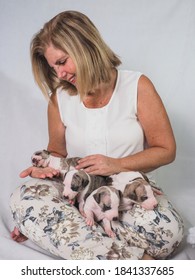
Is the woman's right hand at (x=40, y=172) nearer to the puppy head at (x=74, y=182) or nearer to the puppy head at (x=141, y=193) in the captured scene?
the puppy head at (x=74, y=182)

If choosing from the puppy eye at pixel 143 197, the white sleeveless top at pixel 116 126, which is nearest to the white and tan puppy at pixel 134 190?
the puppy eye at pixel 143 197

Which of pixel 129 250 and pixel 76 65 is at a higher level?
pixel 76 65

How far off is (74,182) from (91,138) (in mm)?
144

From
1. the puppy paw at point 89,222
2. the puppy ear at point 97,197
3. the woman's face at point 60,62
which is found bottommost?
the puppy paw at point 89,222

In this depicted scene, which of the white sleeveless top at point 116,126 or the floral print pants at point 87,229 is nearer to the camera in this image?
the floral print pants at point 87,229

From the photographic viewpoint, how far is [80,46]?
1025 millimetres

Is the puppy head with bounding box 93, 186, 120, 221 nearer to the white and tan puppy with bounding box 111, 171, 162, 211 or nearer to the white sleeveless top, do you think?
the white and tan puppy with bounding box 111, 171, 162, 211

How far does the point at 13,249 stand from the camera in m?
1.01

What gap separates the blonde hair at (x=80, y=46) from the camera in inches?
40.3

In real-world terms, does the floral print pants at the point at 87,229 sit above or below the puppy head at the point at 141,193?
below

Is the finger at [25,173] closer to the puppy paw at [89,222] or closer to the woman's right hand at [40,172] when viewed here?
the woman's right hand at [40,172]
